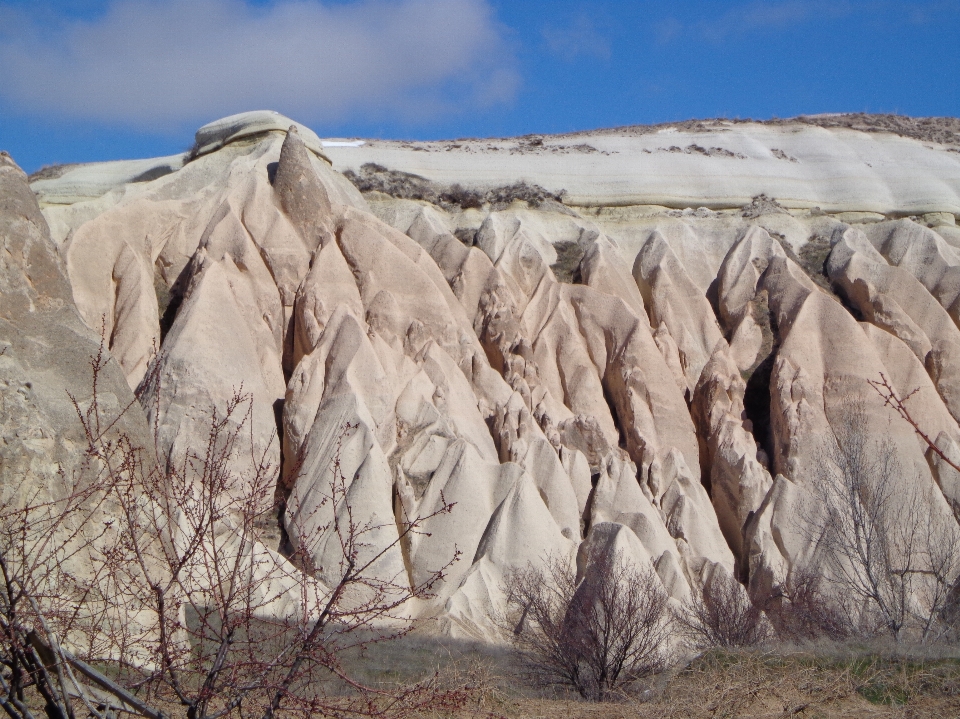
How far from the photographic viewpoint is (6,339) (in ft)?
31.0

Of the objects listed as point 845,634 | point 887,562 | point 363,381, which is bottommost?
point 845,634

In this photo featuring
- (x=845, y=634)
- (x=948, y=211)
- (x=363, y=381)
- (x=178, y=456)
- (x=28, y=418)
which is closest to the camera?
(x=28, y=418)

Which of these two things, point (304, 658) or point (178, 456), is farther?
point (178, 456)

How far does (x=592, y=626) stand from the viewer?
11.3m

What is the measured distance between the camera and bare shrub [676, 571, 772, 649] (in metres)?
12.7

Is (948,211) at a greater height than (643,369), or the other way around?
(948,211)

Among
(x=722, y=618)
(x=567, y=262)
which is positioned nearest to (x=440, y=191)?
(x=567, y=262)

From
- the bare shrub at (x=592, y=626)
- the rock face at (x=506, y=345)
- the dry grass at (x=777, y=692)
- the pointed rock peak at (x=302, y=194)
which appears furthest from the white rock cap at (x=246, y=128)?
the dry grass at (x=777, y=692)

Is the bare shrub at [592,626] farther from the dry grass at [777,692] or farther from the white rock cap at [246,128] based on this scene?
the white rock cap at [246,128]

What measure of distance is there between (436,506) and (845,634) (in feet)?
18.7

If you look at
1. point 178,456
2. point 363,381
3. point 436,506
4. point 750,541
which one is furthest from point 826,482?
point 178,456

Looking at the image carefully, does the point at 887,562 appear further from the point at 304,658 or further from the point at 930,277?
the point at 304,658

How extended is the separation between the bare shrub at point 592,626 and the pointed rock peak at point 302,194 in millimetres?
8461

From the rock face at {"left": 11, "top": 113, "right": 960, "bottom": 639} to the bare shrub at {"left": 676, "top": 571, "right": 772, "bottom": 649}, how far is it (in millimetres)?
388
